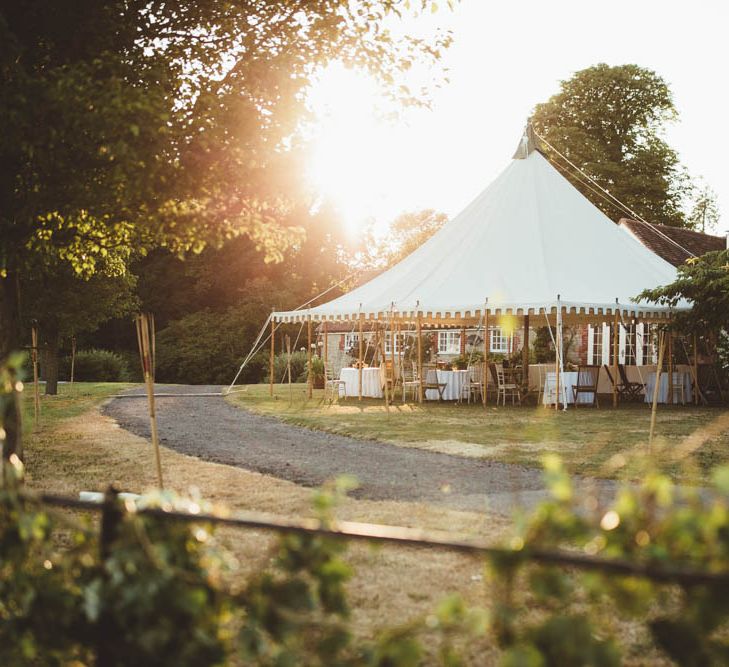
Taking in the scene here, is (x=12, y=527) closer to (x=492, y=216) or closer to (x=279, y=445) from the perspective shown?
(x=279, y=445)

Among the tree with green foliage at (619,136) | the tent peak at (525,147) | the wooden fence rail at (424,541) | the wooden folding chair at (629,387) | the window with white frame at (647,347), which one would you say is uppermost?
the tree with green foliage at (619,136)

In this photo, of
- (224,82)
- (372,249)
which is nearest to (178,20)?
(224,82)

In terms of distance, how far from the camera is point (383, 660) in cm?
187

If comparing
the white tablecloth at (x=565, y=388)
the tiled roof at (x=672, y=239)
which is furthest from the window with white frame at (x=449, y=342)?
the white tablecloth at (x=565, y=388)

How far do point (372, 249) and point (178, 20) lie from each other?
40011mm

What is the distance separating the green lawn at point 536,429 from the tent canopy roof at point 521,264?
2061mm

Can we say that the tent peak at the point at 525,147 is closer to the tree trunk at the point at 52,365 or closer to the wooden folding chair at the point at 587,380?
the wooden folding chair at the point at 587,380

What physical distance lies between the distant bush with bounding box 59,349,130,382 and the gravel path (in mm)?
15545

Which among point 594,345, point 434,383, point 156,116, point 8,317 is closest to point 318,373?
point 434,383

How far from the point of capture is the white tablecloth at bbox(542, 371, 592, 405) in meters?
17.0

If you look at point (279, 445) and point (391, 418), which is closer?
point (279, 445)

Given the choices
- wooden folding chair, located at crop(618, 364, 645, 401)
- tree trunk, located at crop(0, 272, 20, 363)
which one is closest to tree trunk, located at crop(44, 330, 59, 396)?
wooden folding chair, located at crop(618, 364, 645, 401)

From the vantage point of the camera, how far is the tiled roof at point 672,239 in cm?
2661

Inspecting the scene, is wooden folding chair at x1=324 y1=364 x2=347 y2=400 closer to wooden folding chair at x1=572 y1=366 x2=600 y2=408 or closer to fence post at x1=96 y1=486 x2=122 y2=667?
wooden folding chair at x1=572 y1=366 x2=600 y2=408
